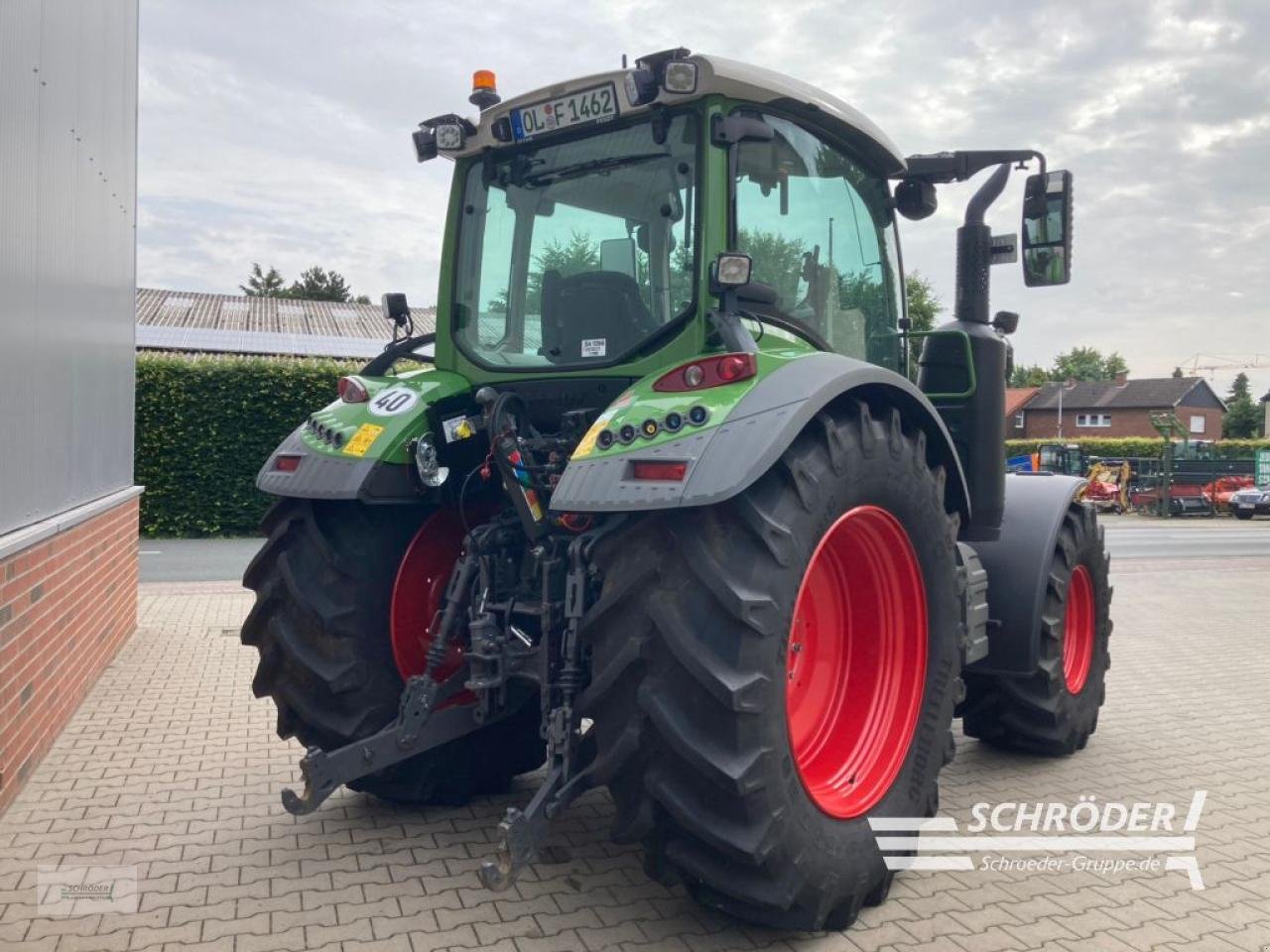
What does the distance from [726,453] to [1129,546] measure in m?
17.8

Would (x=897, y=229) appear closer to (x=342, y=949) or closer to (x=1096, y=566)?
(x=1096, y=566)

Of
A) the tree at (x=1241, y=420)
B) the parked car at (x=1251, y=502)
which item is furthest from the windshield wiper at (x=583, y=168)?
the tree at (x=1241, y=420)

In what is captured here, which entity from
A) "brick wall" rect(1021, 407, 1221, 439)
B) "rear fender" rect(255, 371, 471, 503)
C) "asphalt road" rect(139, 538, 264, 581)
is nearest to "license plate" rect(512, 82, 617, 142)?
"rear fender" rect(255, 371, 471, 503)

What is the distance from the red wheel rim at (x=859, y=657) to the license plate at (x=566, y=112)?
1.67 metres

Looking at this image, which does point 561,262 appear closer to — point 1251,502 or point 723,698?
point 723,698

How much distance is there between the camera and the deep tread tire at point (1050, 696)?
483cm

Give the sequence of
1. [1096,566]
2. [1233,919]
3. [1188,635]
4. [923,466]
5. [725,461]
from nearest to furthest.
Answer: [725,461], [1233,919], [923,466], [1096,566], [1188,635]

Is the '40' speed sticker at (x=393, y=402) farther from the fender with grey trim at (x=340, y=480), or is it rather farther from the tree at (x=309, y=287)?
the tree at (x=309, y=287)

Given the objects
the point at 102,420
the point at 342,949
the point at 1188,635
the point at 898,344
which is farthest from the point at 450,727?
the point at 1188,635

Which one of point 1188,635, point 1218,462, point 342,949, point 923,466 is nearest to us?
point 342,949

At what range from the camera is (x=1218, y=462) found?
95.5 ft

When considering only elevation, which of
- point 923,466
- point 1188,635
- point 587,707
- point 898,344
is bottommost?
point 1188,635

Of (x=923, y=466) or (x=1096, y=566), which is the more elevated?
(x=923, y=466)

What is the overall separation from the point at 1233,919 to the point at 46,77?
228 inches
